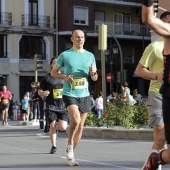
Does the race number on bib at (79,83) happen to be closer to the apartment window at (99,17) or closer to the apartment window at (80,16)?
the apartment window at (80,16)

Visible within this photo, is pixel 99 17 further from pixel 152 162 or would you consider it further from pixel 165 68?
pixel 165 68

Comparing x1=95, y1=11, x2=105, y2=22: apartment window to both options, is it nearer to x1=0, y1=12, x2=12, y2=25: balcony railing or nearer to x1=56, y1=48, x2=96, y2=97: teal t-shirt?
x1=0, y1=12, x2=12, y2=25: balcony railing

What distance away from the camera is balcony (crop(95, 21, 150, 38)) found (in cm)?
5512

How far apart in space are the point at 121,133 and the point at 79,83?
6.90 m

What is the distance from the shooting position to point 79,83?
9586 millimetres

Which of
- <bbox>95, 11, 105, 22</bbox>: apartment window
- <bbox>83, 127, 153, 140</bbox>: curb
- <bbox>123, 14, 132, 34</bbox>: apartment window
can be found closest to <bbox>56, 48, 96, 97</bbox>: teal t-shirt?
<bbox>83, 127, 153, 140</bbox>: curb

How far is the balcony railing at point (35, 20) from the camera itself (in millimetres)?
50906

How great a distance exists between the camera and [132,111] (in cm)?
1719

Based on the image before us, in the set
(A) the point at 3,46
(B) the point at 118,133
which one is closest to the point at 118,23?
(A) the point at 3,46

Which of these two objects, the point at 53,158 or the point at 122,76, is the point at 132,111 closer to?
the point at 53,158

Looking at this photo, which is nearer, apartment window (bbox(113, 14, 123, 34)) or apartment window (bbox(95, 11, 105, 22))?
apartment window (bbox(95, 11, 105, 22))

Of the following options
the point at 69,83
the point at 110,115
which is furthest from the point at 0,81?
the point at 69,83

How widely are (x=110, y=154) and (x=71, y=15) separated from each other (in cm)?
4128

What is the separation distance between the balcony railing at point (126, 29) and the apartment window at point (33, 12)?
6070 millimetres
